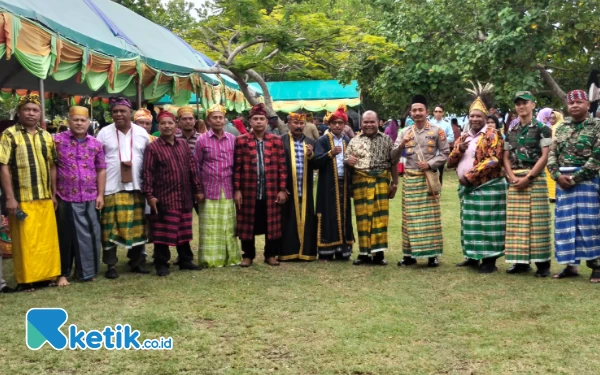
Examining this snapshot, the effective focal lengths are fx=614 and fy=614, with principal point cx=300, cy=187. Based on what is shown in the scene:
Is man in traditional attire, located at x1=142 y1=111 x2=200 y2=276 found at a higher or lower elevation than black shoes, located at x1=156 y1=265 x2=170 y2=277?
higher

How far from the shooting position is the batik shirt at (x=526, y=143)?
571cm

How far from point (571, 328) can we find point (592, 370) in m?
0.81

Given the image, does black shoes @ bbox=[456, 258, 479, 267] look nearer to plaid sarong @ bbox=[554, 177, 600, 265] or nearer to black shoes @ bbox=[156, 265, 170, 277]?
plaid sarong @ bbox=[554, 177, 600, 265]

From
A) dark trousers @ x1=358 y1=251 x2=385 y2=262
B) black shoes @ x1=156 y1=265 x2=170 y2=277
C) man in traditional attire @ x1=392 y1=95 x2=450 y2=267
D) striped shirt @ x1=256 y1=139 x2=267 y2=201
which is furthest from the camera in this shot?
dark trousers @ x1=358 y1=251 x2=385 y2=262

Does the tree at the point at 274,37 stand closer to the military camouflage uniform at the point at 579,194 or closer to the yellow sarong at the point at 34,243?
the yellow sarong at the point at 34,243

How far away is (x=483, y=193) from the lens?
238 inches

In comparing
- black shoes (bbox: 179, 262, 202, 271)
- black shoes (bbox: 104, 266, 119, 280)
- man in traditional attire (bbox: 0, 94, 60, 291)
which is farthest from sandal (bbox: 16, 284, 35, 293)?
black shoes (bbox: 179, 262, 202, 271)

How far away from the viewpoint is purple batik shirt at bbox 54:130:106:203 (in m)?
5.64

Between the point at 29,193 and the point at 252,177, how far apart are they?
7.06ft

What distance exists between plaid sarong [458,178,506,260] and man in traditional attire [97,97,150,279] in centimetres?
335

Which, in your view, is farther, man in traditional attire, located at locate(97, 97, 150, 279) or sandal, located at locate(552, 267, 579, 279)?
man in traditional attire, located at locate(97, 97, 150, 279)

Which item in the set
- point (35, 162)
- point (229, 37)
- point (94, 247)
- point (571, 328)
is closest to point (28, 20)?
point (35, 162)

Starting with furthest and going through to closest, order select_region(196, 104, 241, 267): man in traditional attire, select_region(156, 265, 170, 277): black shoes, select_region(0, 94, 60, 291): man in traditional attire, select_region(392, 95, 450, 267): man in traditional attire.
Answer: select_region(196, 104, 241, 267): man in traditional attire < select_region(392, 95, 450, 267): man in traditional attire < select_region(156, 265, 170, 277): black shoes < select_region(0, 94, 60, 291): man in traditional attire

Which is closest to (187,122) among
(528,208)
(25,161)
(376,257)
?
(25,161)
